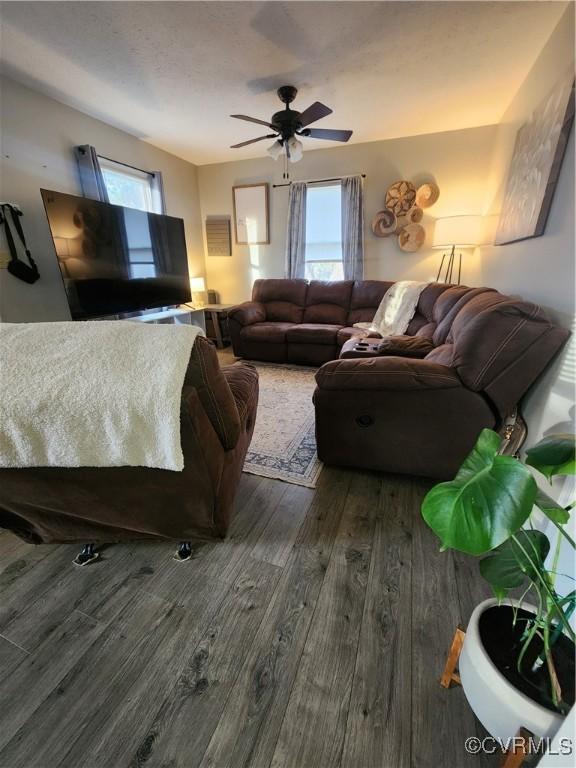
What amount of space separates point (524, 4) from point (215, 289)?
4.21 meters

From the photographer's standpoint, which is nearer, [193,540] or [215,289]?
[193,540]

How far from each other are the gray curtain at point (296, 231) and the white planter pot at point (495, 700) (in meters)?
4.22

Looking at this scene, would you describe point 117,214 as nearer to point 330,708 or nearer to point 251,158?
point 251,158

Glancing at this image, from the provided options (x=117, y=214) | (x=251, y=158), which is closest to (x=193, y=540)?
(x=117, y=214)

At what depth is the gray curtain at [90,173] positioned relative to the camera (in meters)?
2.94

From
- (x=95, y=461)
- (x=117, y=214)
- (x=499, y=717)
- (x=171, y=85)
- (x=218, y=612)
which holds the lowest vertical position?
(x=218, y=612)

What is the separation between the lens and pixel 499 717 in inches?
26.3

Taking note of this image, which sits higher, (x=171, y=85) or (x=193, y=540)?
(x=171, y=85)

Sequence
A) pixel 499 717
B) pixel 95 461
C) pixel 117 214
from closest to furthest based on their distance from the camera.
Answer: pixel 499 717 < pixel 95 461 < pixel 117 214

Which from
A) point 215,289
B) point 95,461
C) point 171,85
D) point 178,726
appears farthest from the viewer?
point 215,289

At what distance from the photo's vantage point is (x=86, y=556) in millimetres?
1293

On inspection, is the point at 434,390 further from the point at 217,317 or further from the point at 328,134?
the point at 217,317

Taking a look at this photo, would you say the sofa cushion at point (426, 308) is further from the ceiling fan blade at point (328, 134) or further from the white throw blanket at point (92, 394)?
the white throw blanket at point (92, 394)

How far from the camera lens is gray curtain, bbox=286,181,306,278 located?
13.4ft
